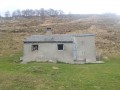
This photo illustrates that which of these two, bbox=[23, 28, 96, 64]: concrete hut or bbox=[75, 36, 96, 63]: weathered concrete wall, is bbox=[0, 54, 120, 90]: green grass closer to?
bbox=[23, 28, 96, 64]: concrete hut

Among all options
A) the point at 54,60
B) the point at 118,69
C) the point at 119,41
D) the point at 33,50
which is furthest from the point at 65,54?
the point at 119,41

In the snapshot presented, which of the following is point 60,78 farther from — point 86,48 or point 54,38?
point 86,48

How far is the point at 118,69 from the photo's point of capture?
41969 mm

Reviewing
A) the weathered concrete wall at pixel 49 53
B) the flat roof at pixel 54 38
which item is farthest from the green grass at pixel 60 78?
the flat roof at pixel 54 38

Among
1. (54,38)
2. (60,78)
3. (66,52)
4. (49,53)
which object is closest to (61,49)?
(66,52)

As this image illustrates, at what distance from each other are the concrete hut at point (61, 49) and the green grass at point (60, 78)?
741cm

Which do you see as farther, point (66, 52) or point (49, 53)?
point (49, 53)

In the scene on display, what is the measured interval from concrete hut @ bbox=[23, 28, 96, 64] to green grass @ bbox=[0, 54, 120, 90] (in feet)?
24.3

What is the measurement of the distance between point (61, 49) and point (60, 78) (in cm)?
1533

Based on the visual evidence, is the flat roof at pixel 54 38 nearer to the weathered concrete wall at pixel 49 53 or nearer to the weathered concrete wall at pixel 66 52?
the weathered concrete wall at pixel 66 52

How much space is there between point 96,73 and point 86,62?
10750mm

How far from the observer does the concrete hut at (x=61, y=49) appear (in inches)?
1970

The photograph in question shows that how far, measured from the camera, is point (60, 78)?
3547 centimetres

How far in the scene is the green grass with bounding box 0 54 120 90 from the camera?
1277 inches
